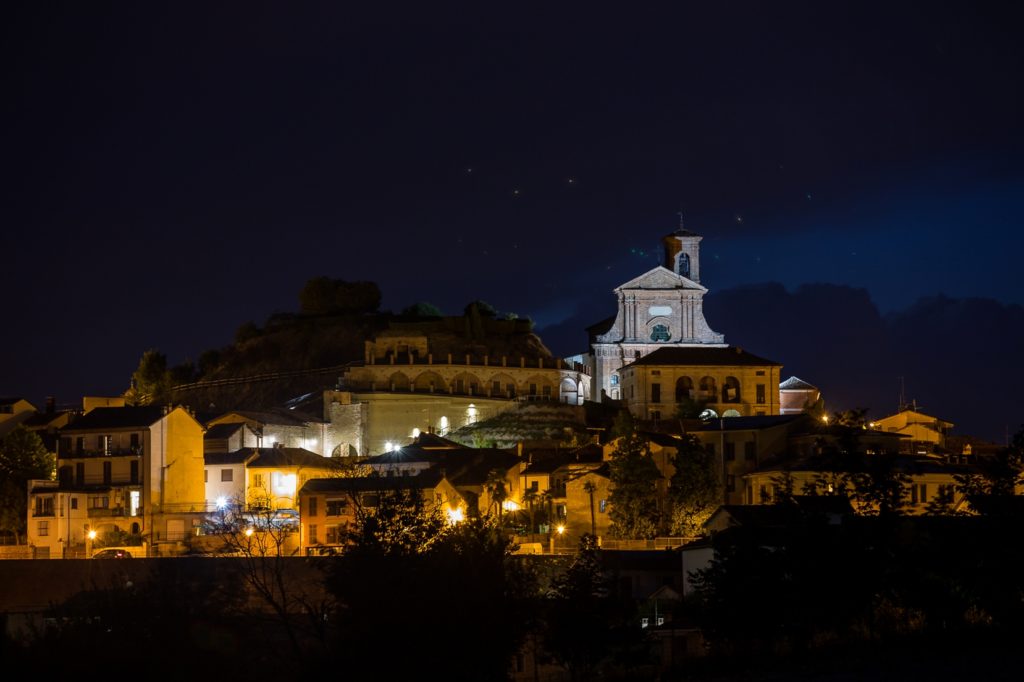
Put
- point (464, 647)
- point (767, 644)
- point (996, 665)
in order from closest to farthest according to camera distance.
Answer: point (996, 665) → point (464, 647) → point (767, 644)

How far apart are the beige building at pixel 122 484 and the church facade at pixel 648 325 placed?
32.1 metres

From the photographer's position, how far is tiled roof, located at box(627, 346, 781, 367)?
82.1 metres

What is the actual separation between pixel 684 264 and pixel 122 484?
46.9 meters

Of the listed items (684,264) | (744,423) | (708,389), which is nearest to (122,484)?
(744,423)

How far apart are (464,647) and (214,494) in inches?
1478

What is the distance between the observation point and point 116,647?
35.0m

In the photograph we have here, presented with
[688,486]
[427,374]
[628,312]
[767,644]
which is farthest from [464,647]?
[628,312]

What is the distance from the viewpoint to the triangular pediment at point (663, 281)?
92438 millimetres

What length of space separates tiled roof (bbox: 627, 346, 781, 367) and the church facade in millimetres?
5414

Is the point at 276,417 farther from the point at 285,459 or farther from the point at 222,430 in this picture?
the point at 285,459

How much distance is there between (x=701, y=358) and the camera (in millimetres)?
82562

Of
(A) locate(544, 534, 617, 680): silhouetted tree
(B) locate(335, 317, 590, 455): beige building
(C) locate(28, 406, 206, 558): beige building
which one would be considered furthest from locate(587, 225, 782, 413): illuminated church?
(A) locate(544, 534, 617, 680): silhouetted tree

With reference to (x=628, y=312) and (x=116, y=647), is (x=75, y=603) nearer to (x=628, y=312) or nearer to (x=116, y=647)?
(x=116, y=647)

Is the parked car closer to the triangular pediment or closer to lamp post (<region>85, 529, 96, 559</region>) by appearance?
lamp post (<region>85, 529, 96, 559</region>)
